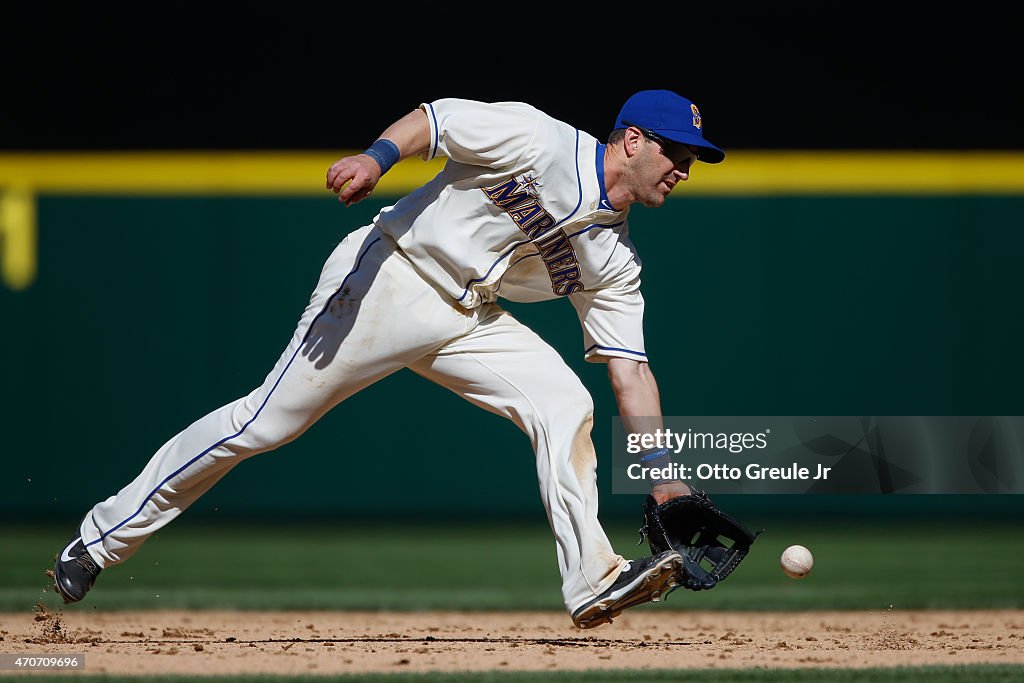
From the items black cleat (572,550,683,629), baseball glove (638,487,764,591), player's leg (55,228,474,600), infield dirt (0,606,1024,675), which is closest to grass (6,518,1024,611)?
infield dirt (0,606,1024,675)

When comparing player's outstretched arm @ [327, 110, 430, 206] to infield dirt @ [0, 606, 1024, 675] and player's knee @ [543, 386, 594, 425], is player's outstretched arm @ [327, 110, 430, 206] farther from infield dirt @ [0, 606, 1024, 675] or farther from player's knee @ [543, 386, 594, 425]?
infield dirt @ [0, 606, 1024, 675]

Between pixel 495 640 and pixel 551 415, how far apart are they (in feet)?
2.90

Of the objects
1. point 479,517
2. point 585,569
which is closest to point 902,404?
point 479,517

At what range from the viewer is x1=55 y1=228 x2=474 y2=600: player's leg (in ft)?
12.0

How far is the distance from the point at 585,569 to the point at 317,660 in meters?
0.79

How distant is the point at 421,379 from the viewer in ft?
25.4

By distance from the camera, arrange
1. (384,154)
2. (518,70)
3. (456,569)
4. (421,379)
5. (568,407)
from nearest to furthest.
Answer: (384,154) → (568,407) → (456,569) → (421,379) → (518,70)

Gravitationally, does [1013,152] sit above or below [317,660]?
above

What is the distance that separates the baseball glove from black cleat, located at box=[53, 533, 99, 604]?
1595 mm

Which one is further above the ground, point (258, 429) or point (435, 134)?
point (435, 134)

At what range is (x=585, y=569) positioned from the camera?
3.56 metres

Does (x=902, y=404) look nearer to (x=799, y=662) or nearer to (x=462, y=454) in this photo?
(x=462, y=454)

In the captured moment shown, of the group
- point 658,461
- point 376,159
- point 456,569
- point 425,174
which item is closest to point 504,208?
point 376,159

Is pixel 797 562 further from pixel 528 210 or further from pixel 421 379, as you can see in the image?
pixel 421 379
